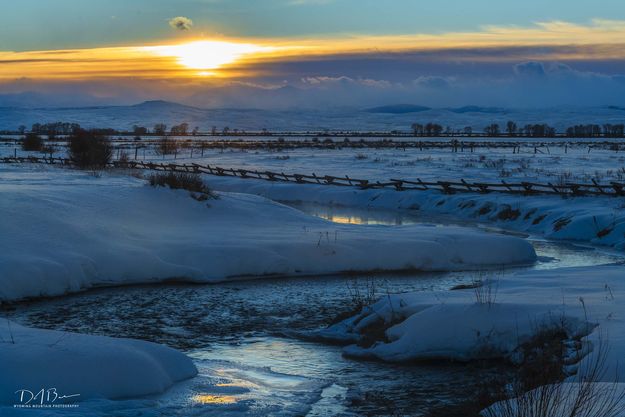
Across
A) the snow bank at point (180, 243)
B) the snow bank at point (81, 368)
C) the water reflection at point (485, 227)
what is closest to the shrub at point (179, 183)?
the snow bank at point (180, 243)

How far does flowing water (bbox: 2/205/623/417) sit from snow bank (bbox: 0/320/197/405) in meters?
0.23

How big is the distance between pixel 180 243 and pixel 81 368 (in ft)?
32.0

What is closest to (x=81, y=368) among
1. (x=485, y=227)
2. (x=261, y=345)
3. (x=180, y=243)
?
(x=261, y=345)

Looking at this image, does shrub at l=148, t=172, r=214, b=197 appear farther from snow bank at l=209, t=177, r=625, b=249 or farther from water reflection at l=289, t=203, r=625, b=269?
snow bank at l=209, t=177, r=625, b=249

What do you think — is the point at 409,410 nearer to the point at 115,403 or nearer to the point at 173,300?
the point at 115,403

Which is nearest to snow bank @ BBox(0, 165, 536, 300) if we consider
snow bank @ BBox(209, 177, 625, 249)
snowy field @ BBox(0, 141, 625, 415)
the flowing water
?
snowy field @ BBox(0, 141, 625, 415)

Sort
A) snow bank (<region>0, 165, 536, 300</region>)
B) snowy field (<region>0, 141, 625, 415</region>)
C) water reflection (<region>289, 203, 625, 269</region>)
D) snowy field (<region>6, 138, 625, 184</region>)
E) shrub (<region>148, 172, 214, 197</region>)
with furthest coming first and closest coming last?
1. snowy field (<region>6, 138, 625, 184</region>)
2. shrub (<region>148, 172, 214, 197</region>)
3. water reflection (<region>289, 203, 625, 269</region>)
4. snow bank (<region>0, 165, 536, 300</region>)
5. snowy field (<region>0, 141, 625, 415</region>)

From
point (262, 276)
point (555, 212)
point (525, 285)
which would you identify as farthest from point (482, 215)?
→ point (525, 285)

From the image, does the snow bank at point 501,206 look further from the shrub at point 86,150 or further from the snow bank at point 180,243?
the shrub at point 86,150

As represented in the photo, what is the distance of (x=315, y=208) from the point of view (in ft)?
108

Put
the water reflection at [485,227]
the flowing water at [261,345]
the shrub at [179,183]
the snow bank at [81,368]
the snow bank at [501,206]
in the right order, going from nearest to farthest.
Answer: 1. the snow bank at [81,368]
2. the flowing water at [261,345]
3. the water reflection at [485,227]
4. the shrub at [179,183]
5. the snow bank at [501,206]
